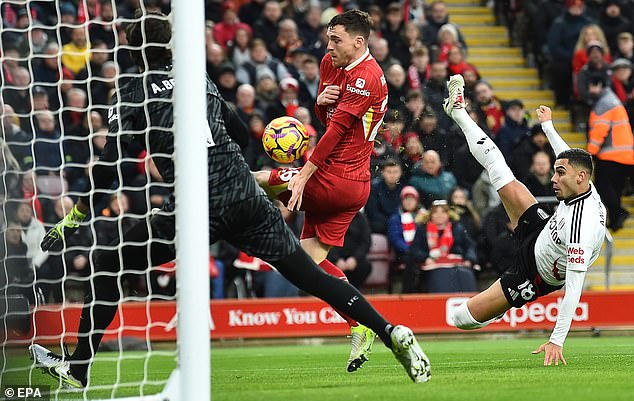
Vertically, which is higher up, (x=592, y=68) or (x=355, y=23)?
(x=355, y=23)

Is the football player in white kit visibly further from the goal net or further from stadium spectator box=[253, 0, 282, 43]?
stadium spectator box=[253, 0, 282, 43]

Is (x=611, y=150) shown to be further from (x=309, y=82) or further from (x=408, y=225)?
(x=309, y=82)

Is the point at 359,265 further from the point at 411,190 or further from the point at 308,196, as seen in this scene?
the point at 308,196

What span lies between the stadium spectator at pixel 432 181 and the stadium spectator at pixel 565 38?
157 inches

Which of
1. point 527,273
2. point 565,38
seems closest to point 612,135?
point 565,38

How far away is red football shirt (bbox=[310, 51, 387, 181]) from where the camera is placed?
321 inches

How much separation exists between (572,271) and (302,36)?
9.26 meters

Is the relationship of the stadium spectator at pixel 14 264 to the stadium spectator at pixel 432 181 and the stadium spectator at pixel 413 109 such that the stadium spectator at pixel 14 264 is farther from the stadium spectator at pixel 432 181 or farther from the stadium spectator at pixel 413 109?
the stadium spectator at pixel 432 181

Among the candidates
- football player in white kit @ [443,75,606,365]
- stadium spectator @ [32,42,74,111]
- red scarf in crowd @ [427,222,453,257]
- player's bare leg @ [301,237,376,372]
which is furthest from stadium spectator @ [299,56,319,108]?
player's bare leg @ [301,237,376,372]

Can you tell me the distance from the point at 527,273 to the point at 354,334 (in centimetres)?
166

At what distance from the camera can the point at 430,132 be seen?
37.9ft

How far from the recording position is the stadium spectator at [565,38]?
56.1 feet

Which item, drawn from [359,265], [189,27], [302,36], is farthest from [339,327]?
[189,27]

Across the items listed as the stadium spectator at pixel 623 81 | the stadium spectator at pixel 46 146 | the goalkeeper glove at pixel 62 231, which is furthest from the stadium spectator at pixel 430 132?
the goalkeeper glove at pixel 62 231
